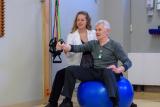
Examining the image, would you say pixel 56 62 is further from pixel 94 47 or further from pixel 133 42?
pixel 133 42

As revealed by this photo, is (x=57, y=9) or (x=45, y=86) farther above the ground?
(x=57, y=9)

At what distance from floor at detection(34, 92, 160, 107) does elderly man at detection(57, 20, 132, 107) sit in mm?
748

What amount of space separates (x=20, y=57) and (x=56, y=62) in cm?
49

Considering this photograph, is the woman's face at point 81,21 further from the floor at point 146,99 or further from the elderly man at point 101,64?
the floor at point 146,99

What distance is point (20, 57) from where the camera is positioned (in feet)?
12.2

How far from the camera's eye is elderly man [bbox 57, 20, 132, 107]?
3219 mm

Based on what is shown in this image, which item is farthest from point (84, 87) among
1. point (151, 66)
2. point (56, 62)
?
point (151, 66)

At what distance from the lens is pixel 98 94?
3.12 m

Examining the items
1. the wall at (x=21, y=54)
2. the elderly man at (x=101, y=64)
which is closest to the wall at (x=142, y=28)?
the elderly man at (x=101, y=64)

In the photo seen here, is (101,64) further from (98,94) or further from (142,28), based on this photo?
(142,28)

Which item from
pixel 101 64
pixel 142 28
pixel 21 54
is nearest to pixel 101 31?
pixel 101 64

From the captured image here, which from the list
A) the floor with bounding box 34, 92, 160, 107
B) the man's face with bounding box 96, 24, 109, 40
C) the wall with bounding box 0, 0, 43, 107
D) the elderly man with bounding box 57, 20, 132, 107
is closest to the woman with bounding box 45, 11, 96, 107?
the elderly man with bounding box 57, 20, 132, 107

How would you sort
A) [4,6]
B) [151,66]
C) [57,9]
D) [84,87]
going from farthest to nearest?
[151,66]
[57,9]
[4,6]
[84,87]

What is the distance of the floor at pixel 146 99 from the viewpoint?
4078 millimetres
